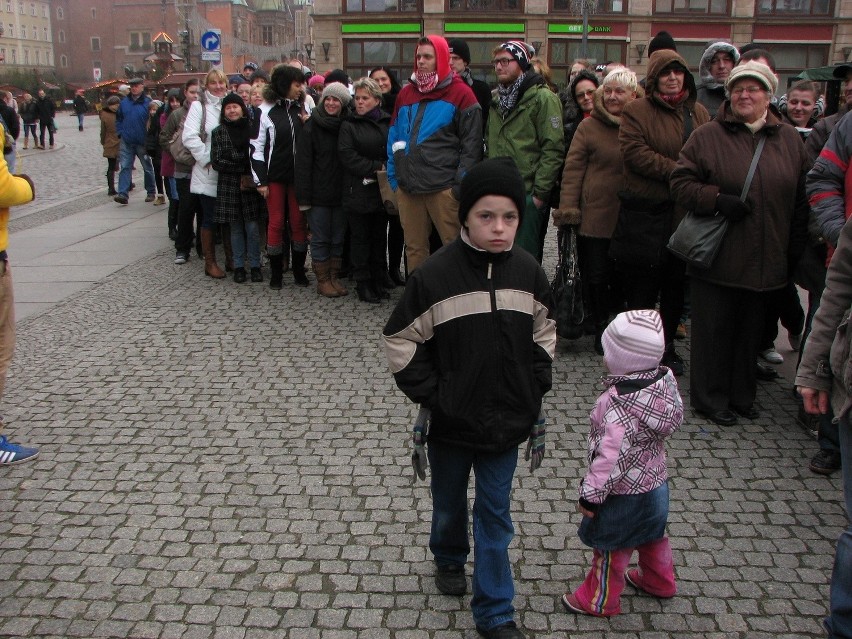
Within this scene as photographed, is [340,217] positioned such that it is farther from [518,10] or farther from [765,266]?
[518,10]

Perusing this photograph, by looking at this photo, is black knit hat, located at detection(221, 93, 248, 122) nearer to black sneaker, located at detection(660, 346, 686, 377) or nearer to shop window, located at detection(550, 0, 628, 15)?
black sneaker, located at detection(660, 346, 686, 377)

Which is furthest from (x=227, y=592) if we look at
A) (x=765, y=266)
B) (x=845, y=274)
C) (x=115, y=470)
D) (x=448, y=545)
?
(x=765, y=266)

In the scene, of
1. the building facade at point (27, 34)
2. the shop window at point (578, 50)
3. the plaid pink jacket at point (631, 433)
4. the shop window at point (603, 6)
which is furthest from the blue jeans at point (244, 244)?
the building facade at point (27, 34)

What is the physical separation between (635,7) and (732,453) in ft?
A: 115

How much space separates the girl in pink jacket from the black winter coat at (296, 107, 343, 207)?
16.8 ft

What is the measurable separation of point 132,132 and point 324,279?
298 inches

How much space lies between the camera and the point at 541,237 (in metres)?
7.21

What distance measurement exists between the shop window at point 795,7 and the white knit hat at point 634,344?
37.7m

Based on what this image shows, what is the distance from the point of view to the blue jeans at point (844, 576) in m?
2.84

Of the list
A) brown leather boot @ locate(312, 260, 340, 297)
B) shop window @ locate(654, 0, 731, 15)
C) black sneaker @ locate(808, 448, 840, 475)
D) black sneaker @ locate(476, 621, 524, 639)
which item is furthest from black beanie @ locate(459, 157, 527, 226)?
shop window @ locate(654, 0, 731, 15)

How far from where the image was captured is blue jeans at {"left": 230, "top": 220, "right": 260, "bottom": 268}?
8797 millimetres

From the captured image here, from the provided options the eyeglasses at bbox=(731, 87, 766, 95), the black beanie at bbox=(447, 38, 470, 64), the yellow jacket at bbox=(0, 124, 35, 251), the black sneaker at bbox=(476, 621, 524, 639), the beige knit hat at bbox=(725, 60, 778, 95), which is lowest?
the black sneaker at bbox=(476, 621, 524, 639)

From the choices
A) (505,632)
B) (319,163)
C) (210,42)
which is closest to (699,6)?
(210,42)

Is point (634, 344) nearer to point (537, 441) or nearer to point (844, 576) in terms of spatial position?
point (537, 441)
